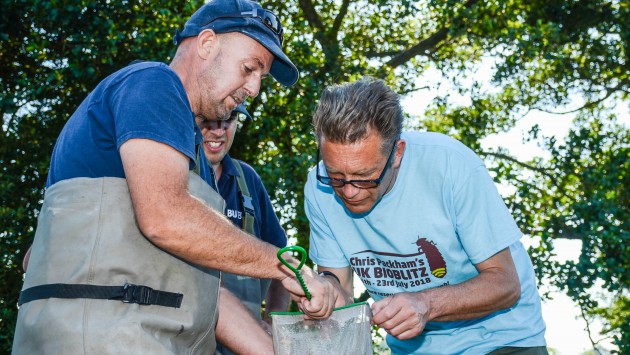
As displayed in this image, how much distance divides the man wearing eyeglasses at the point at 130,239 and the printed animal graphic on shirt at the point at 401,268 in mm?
912

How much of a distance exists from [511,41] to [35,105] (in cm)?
598

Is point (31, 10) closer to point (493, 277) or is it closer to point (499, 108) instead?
point (499, 108)

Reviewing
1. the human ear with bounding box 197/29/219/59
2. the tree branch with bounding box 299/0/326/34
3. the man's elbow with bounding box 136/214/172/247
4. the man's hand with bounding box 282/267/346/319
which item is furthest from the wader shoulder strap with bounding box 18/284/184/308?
the tree branch with bounding box 299/0/326/34

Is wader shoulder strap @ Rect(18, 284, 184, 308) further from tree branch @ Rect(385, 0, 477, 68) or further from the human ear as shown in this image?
tree branch @ Rect(385, 0, 477, 68)

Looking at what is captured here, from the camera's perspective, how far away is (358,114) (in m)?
3.59

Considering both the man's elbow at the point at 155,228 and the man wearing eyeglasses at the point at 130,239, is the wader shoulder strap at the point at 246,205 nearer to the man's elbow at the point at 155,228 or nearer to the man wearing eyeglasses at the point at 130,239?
the man wearing eyeglasses at the point at 130,239

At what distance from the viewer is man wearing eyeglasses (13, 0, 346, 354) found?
2.58 metres

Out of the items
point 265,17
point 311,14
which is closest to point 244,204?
point 265,17

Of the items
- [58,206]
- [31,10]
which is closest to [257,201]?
[58,206]

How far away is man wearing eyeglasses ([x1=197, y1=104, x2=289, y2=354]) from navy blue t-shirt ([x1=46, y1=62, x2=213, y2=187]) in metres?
1.72

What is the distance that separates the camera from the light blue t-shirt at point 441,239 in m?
3.53

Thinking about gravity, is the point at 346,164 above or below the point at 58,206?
above

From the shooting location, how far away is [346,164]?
11.6 feet

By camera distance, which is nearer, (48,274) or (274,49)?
(48,274)
